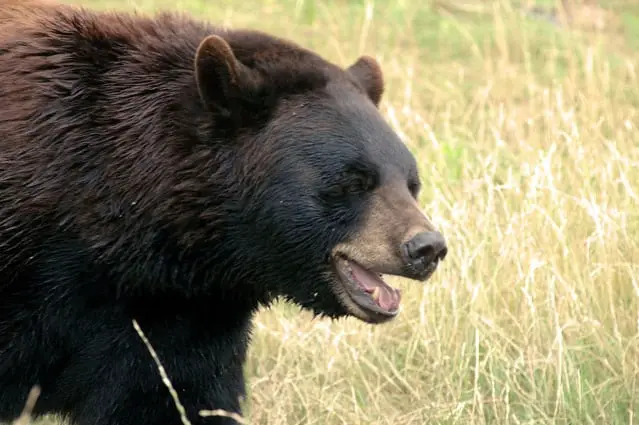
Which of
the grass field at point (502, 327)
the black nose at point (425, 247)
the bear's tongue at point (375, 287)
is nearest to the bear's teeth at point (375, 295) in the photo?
the bear's tongue at point (375, 287)

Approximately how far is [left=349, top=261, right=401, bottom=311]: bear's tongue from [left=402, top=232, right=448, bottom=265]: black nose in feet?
0.68

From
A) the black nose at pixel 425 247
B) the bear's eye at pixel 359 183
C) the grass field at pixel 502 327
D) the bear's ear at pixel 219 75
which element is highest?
the bear's ear at pixel 219 75

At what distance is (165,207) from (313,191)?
17.2 inches

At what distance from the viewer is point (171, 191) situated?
3.32 metres

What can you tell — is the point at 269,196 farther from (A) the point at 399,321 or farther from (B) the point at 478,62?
(B) the point at 478,62

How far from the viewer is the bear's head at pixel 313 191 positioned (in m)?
3.26

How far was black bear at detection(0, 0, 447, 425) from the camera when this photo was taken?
3.29m

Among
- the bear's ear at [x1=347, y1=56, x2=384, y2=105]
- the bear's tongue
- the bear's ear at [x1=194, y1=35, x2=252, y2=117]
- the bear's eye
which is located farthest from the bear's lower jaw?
the bear's ear at [x1=347, y1=56, x2=384, y2=105]

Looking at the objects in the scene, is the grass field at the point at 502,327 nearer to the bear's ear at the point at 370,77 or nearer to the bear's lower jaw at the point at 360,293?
the bear's lower jaw at the point at 360,293

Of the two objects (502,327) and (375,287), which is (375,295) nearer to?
(375,287)

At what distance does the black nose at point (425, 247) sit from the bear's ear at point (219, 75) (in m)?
0.67

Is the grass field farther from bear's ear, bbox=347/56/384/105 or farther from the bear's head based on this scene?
bear's ear, bbox=347/56/384/105

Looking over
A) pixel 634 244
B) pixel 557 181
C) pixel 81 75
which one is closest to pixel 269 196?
pixel 81 75

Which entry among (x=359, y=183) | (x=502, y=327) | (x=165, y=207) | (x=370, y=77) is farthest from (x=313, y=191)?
(x=502, y=327)
